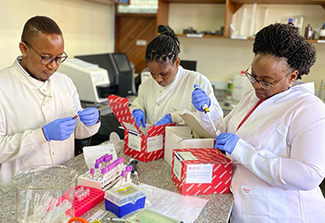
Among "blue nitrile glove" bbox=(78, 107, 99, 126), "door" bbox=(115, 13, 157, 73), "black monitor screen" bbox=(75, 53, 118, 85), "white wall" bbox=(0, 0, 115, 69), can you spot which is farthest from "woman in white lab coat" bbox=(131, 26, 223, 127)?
"door" bbox=(115, 13, 157, 73)

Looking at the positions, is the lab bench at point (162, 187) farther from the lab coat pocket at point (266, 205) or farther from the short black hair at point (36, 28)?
the short black hair at point (36, 28)

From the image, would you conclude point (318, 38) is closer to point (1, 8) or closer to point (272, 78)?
point (272, 78)

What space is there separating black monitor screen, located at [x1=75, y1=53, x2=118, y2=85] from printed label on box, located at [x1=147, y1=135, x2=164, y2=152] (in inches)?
A: 65.4

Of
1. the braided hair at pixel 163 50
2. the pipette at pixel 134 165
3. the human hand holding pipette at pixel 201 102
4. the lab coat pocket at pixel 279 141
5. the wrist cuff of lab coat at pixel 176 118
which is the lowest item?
the pipette at pixel 134 165

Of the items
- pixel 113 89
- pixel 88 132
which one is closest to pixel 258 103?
A: pixel 88 132

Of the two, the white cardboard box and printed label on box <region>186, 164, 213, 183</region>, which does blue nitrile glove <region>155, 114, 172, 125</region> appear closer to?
the white cardboard box

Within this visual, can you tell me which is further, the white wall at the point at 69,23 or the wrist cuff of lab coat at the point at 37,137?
the white wall at the point at 69,23

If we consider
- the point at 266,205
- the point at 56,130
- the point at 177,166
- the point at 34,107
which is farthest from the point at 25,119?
the point at 266,205

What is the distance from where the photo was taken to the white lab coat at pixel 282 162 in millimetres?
1044

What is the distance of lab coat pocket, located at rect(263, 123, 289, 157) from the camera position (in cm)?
112

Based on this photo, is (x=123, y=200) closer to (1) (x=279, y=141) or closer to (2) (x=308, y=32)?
(1) (x=279, y=141)

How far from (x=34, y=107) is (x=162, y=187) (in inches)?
28.6

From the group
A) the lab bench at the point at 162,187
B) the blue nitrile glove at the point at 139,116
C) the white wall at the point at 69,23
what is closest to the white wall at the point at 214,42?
the white wall at the point at 69,23

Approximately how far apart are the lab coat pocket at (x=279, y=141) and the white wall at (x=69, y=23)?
2.31 metres
